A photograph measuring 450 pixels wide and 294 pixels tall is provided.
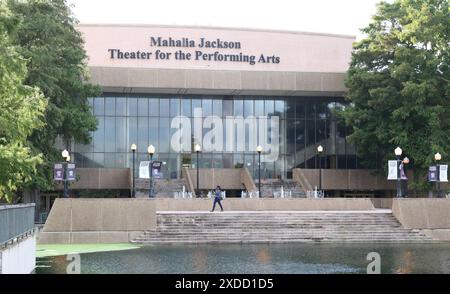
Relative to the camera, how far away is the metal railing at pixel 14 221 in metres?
14.0

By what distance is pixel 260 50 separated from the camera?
186ft

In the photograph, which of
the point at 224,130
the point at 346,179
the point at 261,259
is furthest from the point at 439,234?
the point at 224,130

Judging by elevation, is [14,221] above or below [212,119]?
below

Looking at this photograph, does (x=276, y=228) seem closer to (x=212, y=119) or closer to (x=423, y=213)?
(x=423, y=213)

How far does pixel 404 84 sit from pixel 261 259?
2290 cm

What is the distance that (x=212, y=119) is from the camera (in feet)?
172

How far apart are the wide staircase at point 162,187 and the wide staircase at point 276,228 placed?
1451 cm

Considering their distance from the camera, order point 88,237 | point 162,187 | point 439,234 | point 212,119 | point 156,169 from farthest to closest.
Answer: point 212,119 < point 162,187 < point 156,169 < point 439,234 < point 88,237

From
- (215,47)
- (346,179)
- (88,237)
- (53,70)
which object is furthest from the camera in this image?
(215,47)

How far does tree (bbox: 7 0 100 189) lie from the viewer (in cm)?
3425

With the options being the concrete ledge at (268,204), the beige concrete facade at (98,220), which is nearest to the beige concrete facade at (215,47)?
the concrete ledge at (268,204)
